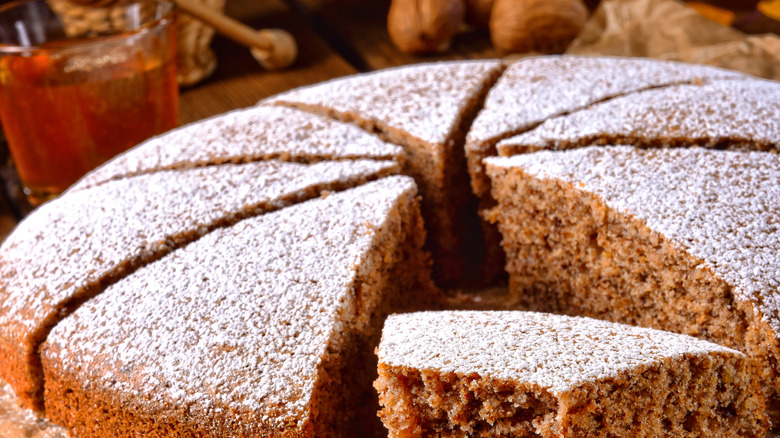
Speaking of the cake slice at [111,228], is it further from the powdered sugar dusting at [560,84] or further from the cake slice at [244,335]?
the powdered sugar dusting at [560,84]

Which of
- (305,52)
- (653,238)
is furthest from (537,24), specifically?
(653,238)

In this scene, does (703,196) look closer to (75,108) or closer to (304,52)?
(75,108)

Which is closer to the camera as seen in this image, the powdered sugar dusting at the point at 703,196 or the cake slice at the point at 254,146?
the powdered sugar dusting at the point at 703,196

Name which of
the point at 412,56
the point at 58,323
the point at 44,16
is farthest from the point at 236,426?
the point at 412,56

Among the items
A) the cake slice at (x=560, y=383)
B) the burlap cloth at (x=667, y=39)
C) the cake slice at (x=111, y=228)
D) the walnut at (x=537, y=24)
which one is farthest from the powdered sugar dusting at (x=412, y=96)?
the burlap cloth at (x=667, y=39)

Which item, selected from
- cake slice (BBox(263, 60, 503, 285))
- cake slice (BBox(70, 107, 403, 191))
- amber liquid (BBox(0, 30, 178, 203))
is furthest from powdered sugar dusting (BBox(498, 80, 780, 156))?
amber liquid (BBox(0, 30, 178, 203))

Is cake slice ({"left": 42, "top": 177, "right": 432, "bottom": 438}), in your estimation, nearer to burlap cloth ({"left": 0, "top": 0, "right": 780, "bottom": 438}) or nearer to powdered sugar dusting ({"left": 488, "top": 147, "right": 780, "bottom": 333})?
powdered sugar dusting ({"left": 488, "top": 147, "right": 780, "bottom": 333})

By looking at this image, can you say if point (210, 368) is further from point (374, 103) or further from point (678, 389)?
point (374, 103)
